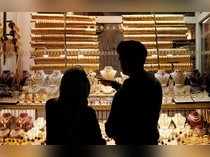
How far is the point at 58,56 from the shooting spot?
2275mm

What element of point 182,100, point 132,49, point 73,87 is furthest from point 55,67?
point 132,49

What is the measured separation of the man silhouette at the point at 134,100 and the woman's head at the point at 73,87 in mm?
90

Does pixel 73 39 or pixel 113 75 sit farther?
pixel 73 39

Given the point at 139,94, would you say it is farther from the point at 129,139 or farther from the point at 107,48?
the point at 107,48

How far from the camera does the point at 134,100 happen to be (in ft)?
3.39

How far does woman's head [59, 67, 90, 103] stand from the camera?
0.92 meters

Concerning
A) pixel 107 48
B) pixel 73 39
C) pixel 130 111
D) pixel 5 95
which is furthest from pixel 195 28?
pixel 130 111

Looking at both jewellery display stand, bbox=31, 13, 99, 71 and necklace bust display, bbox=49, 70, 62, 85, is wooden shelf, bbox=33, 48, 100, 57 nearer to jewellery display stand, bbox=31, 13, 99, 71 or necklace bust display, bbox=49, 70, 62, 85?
jewellery display stand, bbox=31, 13, 99, 71

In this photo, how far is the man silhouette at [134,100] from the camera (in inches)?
29.9

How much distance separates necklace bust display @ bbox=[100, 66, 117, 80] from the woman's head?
3.37 ft

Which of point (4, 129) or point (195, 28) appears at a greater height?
point (195, 28)

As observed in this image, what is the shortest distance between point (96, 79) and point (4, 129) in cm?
61

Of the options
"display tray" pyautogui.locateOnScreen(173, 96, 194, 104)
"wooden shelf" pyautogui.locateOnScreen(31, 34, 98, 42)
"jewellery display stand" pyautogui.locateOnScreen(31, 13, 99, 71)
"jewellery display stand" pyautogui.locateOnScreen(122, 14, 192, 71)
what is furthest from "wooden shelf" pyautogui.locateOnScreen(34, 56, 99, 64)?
"display tray" pyautogui.locateOnScreen(173, 96, 194, 104)

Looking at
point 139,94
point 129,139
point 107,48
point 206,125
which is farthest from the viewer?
point 107,48
